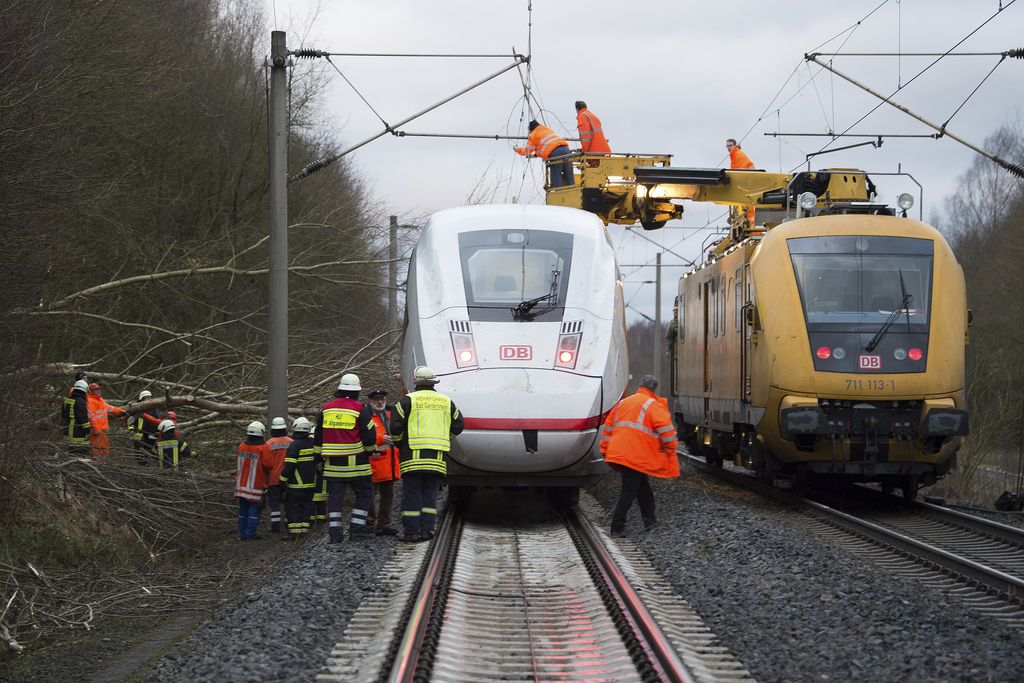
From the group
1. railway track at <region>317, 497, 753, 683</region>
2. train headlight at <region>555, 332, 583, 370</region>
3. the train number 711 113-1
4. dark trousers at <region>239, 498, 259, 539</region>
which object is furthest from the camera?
dark trousers at <region>239, 498, 259, 539</region>

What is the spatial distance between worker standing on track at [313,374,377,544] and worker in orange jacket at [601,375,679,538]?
7.77ft

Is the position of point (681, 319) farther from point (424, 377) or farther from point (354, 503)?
point (354, 503)

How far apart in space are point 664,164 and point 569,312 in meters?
6.61

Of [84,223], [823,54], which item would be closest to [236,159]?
[84,223]

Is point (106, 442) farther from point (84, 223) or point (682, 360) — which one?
point (682, 360)

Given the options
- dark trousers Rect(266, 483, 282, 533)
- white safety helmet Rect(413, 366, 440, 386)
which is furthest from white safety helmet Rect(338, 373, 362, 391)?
dark trousers Rect(266, 483, 282, 533)

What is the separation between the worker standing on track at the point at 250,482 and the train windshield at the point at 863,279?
6824mm

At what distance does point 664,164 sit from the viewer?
52.5 ft

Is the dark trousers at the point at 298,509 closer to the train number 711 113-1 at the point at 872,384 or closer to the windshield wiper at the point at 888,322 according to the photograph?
the train number 711 113-1 at the point at 872,384

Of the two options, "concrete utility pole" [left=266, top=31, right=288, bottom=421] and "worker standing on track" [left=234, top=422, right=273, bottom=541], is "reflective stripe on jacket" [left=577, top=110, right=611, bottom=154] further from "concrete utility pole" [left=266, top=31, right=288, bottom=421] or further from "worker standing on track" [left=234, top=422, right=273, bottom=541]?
"worker standing on track" [left=234, top=422, right=273, bottom=541]

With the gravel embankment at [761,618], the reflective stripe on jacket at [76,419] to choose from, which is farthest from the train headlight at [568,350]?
the reflective stripe on jacket at [76,419]

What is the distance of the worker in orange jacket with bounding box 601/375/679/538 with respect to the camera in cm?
977

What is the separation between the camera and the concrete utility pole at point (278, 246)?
40.6 feet

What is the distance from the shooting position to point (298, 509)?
11508 millimetres
